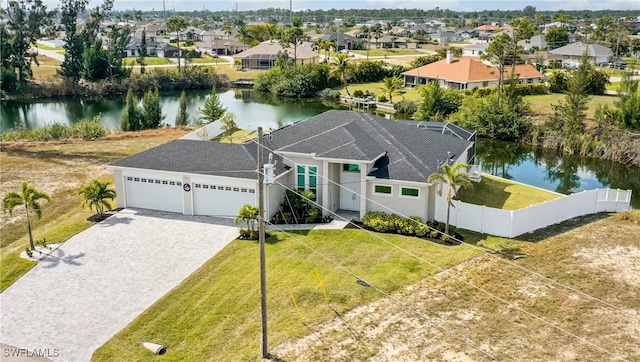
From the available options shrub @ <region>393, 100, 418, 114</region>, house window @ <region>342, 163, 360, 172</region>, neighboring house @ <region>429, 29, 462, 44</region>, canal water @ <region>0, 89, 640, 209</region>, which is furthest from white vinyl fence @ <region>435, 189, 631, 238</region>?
neighboring house @ <region>429, 29, 462, 44</region>

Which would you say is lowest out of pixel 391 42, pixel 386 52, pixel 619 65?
pixel 619 65

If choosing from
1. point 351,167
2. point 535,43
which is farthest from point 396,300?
point 535,43

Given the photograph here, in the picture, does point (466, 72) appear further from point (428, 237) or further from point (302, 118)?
point (428, 237)

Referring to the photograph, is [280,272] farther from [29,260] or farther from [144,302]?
[29,260]

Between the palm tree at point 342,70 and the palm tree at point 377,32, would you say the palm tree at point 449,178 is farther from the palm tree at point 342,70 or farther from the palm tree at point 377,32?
the palm tree at point 377,32

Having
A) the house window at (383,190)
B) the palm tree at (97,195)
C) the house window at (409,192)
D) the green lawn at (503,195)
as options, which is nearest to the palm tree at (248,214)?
the house window at (383,190)

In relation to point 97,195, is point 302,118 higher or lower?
lower

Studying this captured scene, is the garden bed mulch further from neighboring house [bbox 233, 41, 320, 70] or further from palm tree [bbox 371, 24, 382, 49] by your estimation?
palm tree [bbox 371, 24, 382, 49]
